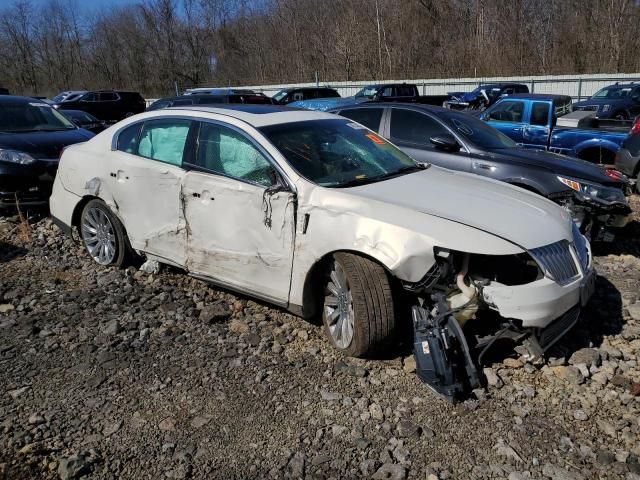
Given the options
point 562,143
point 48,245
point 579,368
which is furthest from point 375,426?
point 562,143

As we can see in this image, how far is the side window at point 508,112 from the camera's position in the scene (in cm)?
1088

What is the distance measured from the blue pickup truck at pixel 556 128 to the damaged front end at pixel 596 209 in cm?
394

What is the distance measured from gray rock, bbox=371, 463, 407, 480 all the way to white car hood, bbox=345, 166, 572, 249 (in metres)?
1.51

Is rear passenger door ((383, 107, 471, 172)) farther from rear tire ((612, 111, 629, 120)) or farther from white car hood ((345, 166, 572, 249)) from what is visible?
rear tire ((612, 111, 629, 120))

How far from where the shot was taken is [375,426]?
3.24 m

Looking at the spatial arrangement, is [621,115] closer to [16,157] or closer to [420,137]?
[420,137]

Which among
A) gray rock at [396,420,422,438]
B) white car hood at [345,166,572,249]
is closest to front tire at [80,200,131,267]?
white car hood at [345,166,572,249]

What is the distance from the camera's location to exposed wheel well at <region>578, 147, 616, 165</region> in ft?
32.8

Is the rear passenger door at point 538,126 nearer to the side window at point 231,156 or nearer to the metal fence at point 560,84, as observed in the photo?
the side window at point 231,156

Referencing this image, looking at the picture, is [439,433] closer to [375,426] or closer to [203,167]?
[375,426]

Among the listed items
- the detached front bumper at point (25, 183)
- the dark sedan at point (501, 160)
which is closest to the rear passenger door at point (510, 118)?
the dark sedan at point (501, 160)

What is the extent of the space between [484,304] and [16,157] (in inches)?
253

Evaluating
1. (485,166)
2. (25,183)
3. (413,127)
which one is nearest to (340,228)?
(485,166)

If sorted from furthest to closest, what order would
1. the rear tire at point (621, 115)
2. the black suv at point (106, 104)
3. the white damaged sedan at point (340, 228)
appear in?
the black suv at point (106, 104)
the rear tire at point (621, 115)
the white damaged sedan at point (340, 228)
